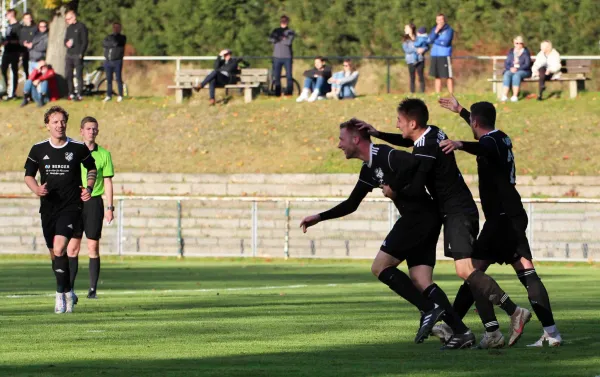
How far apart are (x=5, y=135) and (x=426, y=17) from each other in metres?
13.7

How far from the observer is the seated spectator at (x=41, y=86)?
124 ft

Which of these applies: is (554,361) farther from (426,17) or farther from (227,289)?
(426,17)

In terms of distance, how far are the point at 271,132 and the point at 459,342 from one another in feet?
80.7

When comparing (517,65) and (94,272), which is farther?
(517,65)

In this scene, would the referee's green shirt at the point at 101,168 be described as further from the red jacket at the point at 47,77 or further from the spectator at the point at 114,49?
the red jacket at the point at 47,77

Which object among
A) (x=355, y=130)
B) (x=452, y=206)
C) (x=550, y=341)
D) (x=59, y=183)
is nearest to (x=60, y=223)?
(x=59, y=183)

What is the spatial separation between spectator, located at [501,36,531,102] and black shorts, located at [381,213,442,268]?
21.8 meters

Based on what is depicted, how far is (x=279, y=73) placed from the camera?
37094mm

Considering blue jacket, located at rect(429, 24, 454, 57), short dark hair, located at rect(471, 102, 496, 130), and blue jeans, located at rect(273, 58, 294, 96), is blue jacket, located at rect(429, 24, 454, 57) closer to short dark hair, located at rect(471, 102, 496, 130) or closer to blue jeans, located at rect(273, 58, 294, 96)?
blue jeans, located at rect(273, 58, 294, 96)

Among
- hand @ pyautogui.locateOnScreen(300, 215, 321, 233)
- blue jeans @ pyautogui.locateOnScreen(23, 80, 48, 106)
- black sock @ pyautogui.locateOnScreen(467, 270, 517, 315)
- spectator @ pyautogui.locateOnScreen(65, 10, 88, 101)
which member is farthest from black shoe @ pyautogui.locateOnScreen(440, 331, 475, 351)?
blue jeans @ pyautogui.locateOnScreen(23, 80, 48, 106)

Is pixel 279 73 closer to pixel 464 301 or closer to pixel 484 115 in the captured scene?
pixel 464 301

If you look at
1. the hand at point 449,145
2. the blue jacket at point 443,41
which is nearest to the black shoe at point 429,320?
the hand at point 449,145

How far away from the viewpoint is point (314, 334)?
12.4 metres

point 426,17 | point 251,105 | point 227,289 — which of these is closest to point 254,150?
point 251,105
